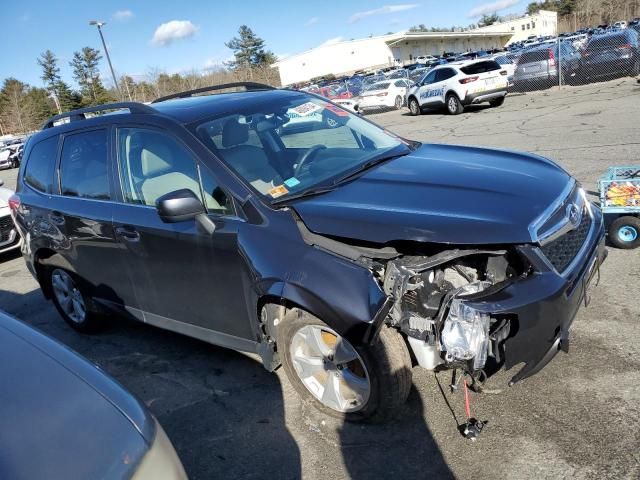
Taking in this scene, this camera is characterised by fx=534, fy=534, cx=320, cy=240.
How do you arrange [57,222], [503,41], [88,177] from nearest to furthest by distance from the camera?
1. [88,177]
2. [57,222]
3. [503,41]

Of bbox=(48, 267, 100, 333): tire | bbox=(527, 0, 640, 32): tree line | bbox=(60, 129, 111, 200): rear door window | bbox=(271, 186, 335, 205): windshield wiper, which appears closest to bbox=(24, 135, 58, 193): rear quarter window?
bbox=(60, 129, 111, 200): rear door window

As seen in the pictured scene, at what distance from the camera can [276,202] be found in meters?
3.15

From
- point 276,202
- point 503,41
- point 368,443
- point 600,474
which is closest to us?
point 600,474

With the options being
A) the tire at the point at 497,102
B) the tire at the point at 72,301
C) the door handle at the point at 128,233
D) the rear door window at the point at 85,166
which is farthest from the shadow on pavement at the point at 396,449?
the tire at the point at 497,102

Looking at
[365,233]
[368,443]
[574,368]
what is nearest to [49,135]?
[365,233]

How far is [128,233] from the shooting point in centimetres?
378

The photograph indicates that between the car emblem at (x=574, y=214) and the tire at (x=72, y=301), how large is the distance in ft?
12.6

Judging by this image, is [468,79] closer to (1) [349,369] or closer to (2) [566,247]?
(2) [566,247]

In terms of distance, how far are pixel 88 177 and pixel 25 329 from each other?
6.25ft

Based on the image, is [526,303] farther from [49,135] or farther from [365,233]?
[49,135]

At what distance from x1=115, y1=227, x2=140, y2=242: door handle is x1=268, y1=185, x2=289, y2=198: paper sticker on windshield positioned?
1103mm

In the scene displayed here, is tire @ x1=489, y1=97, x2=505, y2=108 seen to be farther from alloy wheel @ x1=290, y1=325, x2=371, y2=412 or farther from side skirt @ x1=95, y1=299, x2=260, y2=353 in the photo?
alloy wheel @ x1=290, y1=325, x2=371, y2=412

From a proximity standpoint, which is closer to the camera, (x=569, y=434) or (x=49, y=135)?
(x=569, y=434)

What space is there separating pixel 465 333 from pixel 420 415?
68 cm
